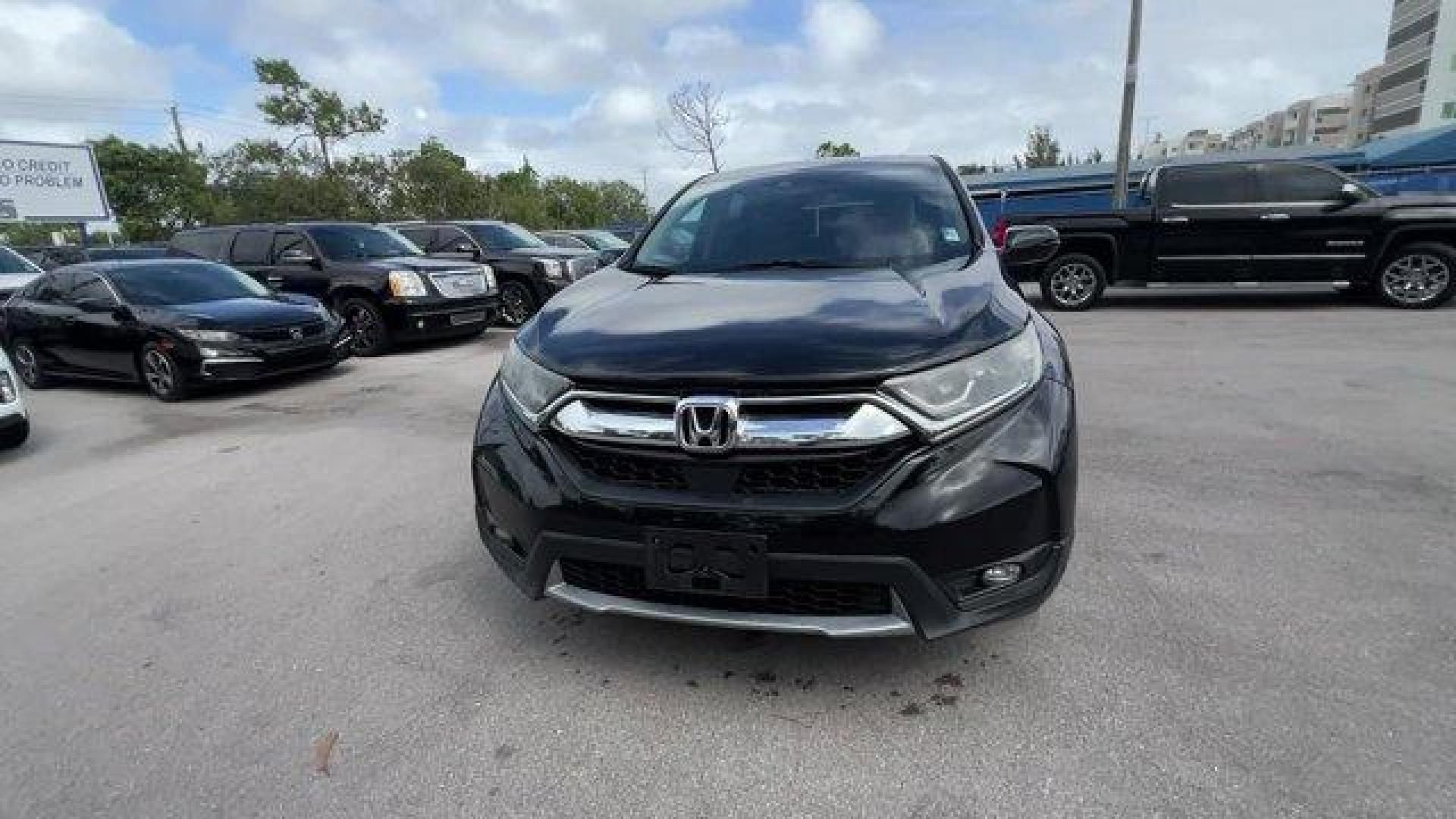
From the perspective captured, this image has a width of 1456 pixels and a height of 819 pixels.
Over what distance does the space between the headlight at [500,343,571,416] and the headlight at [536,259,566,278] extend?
8.78 m

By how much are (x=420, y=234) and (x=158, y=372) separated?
602 cm

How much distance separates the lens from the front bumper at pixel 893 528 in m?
1.93

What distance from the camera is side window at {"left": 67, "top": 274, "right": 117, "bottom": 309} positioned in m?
7.73

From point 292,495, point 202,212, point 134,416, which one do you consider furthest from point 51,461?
point 202,212

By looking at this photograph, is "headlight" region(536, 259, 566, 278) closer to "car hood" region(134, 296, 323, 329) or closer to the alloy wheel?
"car hood" region(134, 296, 323, 329)

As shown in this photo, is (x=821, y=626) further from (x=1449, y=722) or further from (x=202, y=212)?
(x=202, y=212)

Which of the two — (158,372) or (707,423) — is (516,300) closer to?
(158,372)

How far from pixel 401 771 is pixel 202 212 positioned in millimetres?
53045

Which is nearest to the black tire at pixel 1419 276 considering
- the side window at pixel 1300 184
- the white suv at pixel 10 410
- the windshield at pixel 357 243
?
the side window at pixel 1300 184

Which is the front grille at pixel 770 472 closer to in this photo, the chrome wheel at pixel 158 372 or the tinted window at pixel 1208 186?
the chrome wheel at pixel 158 372

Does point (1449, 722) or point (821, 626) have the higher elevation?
point (821, 626)

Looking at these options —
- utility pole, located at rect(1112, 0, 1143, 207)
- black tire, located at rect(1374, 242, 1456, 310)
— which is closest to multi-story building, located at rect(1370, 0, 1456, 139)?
utility pole, located at rect(1112, 0, 1143, 207)

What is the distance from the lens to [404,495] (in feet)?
14.0

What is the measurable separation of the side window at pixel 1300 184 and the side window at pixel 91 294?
1280 cm
